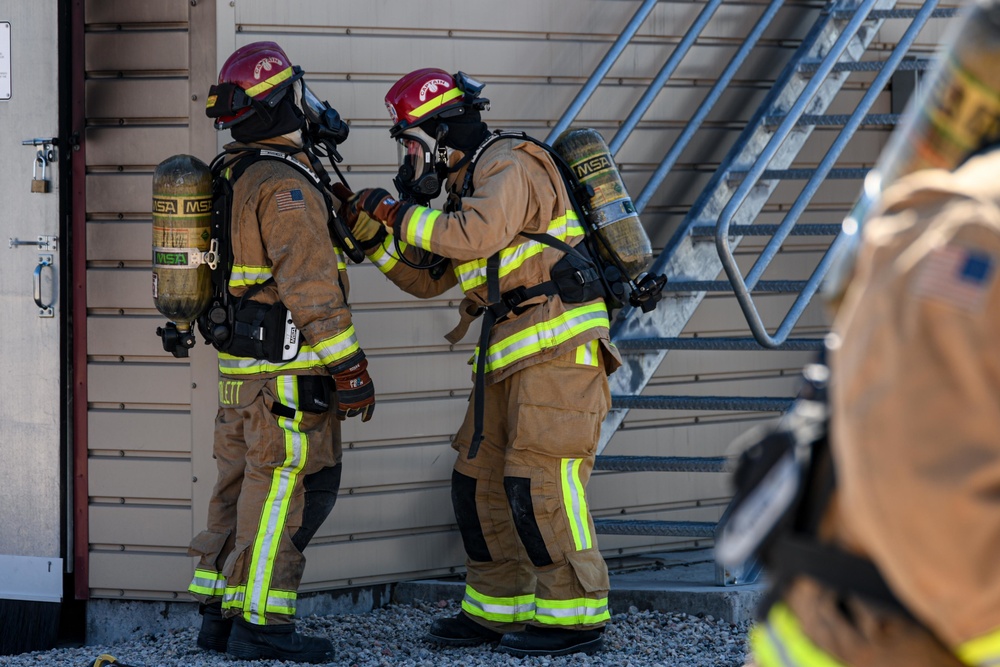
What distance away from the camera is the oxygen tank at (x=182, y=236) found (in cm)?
442

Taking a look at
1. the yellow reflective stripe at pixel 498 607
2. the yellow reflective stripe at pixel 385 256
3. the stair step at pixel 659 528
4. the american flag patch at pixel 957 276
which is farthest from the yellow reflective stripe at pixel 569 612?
the american flag patch at pixel 957 276

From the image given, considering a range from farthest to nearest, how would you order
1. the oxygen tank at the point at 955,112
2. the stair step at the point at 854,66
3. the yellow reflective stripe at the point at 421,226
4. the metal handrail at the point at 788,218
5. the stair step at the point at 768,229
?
1. the stair step at the point at 854,66
2. the stair step at the point at 768,229
3. the metal handrail at the point at 788,218
4. the yellow reflective stripe at the point at 421,226
5. the oxygen tank at the point at 955,112

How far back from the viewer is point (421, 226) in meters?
4.42

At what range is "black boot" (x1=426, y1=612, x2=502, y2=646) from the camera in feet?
15.7

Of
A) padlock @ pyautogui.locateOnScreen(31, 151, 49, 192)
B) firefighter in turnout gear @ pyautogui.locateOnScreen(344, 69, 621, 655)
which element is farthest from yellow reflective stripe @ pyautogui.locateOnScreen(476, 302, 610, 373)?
padlock @ pyautogui.locateOnScreen(31, 151, 49, 192)

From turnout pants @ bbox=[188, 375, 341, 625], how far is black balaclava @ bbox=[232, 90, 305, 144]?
3.15 feet

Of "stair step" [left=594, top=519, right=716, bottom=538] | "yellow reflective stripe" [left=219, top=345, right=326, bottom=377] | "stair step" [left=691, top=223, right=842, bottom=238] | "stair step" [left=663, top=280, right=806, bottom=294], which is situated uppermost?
"stair step" [left=691, top=223, right=842, bottom=238]

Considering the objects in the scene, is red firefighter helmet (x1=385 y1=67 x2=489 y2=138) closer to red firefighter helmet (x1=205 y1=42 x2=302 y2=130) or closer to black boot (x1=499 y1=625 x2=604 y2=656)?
red firefighter helmet (x1=205 y1=42 x2=302 y2=130)

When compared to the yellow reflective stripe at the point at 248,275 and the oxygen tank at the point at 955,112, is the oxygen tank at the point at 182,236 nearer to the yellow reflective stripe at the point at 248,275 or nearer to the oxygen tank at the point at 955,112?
the yellow reflective stripe at the point at 248,275

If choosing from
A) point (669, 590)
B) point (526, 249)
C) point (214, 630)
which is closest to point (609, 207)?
point (526, 249)

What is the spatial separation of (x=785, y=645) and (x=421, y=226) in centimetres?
310

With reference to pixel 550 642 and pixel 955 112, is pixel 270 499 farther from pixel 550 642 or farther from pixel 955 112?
pixel 955 112

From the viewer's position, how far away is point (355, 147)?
17.2 feet

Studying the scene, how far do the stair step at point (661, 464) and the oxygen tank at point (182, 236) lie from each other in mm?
1934
